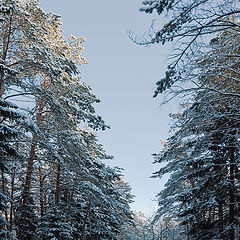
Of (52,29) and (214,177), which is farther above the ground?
(52,29)

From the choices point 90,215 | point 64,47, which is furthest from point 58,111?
point 90,215

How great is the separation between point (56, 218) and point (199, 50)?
1022 cm

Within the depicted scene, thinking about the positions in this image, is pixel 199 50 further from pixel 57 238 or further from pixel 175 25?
pixel 57 238

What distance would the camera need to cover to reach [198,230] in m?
8.80

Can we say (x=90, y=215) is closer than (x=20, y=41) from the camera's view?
No

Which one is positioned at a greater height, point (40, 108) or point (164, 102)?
point (40, 108)

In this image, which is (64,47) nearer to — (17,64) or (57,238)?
(17,64)

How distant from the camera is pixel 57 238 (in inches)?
377

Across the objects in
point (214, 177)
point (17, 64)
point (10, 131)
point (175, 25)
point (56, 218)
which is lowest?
point (56, 218)

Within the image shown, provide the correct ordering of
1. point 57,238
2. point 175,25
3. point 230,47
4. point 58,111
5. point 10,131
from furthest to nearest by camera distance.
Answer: point 57,238
point 58,111
point 10,131
point 230,47
point 175,25

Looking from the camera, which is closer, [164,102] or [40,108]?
[164,102]

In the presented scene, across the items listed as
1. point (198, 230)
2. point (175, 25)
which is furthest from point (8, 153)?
point (198, 230)

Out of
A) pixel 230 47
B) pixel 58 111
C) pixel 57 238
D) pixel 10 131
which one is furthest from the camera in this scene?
pixel 57 238

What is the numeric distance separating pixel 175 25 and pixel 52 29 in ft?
24.7
